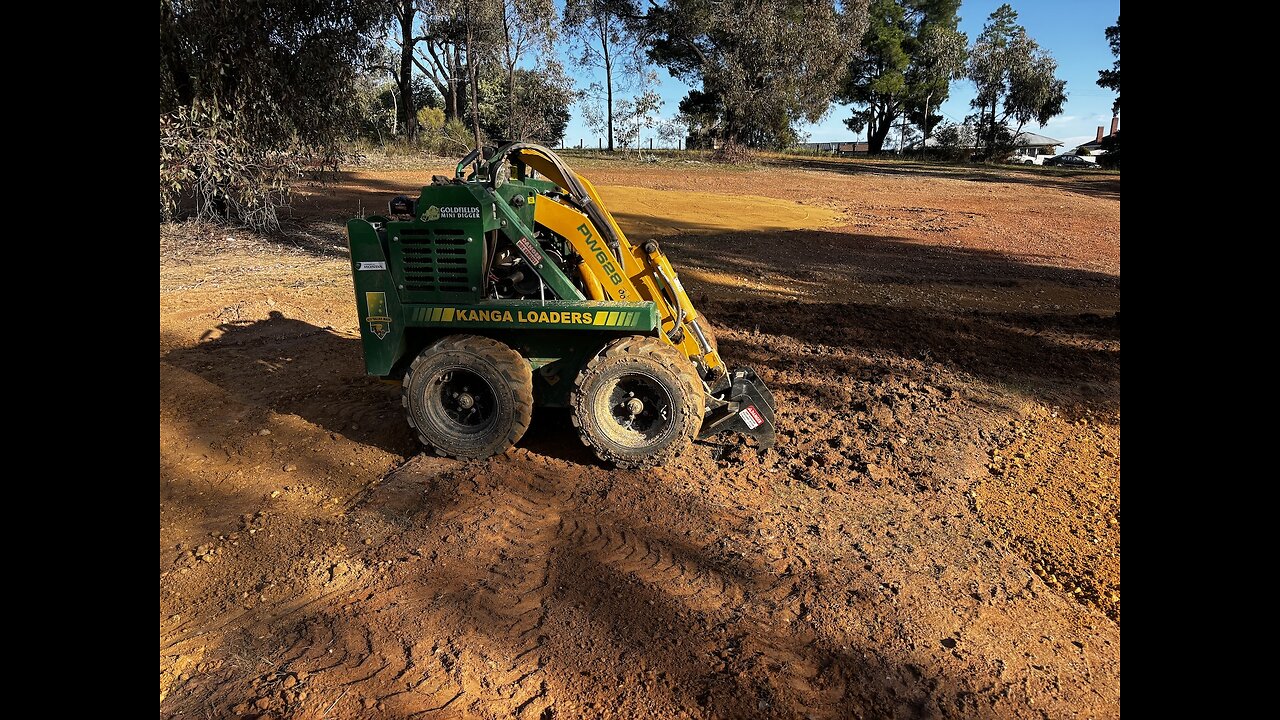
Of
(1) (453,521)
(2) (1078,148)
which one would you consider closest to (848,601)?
(1) (453,521)

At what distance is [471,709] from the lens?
3.13 meters

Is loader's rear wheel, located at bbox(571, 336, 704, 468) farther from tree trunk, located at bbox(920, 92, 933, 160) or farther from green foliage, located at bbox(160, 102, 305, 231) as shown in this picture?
tree trunk, located at bbox(920, 92, 933, 160)

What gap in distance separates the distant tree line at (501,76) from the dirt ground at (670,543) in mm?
6783

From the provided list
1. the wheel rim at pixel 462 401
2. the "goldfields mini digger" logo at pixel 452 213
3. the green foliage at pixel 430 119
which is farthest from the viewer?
the green foliage at pixel 430 119

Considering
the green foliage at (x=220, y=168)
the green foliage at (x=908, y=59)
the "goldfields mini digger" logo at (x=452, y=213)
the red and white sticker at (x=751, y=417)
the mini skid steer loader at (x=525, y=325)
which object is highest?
the green foliage at (x=908, y=59)

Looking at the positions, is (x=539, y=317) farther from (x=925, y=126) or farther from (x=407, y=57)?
(x=925, y=126)

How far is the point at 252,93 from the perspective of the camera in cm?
1423

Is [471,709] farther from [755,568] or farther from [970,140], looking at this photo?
[970,140]

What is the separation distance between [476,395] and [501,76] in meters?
40.2

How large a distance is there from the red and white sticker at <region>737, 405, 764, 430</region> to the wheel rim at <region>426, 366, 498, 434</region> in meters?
1.90

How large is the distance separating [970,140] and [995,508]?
5552 cm

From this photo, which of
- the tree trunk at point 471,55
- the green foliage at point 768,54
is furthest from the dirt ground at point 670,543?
the green foliage at point 768,54

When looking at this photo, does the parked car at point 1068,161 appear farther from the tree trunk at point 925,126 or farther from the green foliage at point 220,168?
the green foliage at point 220,168

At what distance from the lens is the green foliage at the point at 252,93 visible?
13.2 m
